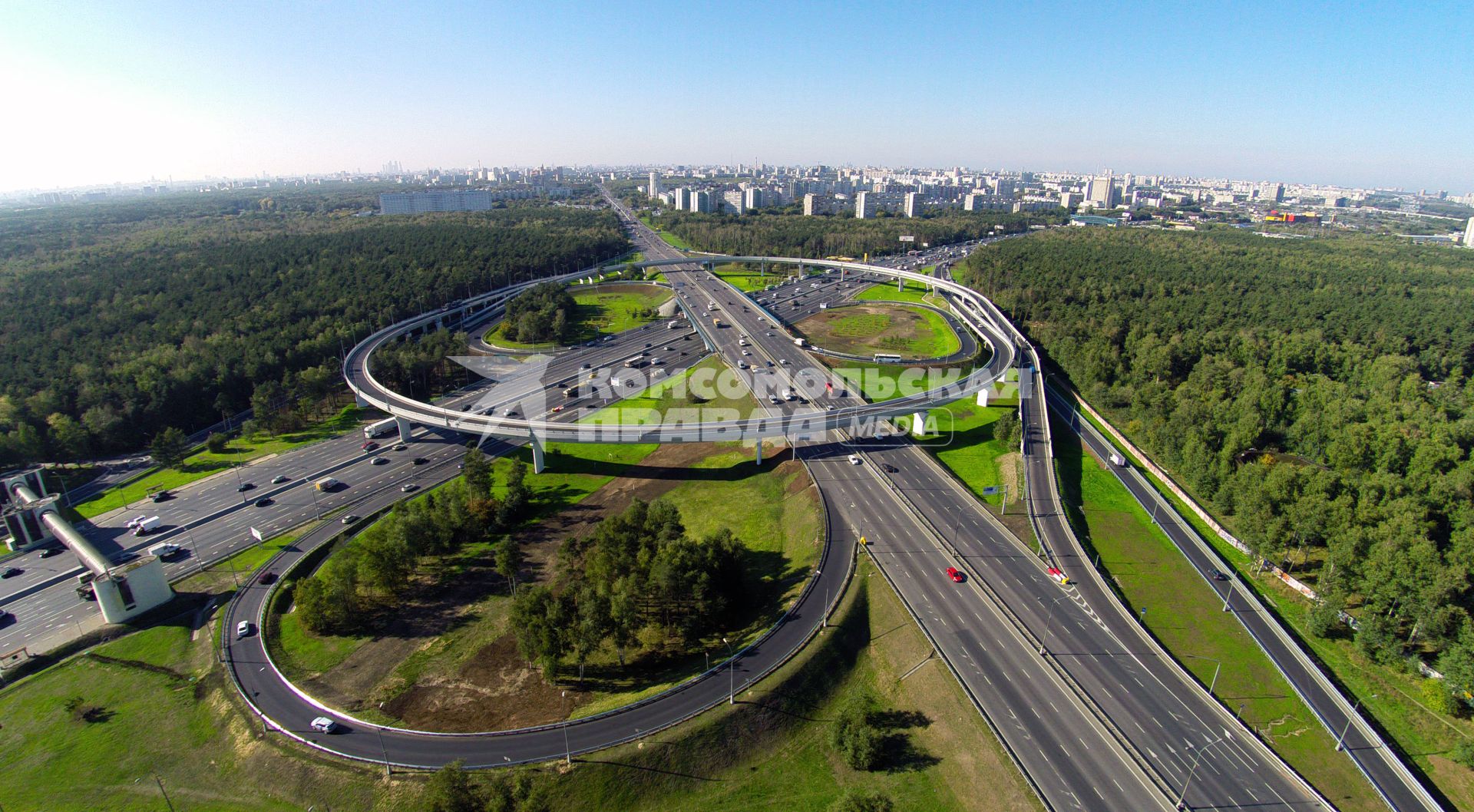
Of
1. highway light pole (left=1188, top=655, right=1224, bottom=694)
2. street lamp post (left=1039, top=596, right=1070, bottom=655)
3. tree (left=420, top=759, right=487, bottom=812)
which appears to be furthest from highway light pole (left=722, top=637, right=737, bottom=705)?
highway light pole (left=1188, top=655, right=1224, bottom=694)

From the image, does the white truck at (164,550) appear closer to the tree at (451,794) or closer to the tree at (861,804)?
the tree at (451,794)

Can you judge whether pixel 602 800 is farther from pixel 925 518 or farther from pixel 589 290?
pixel 589 290

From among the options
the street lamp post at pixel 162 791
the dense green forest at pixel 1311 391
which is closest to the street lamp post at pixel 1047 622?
the dense green forest at pixel 1311 391

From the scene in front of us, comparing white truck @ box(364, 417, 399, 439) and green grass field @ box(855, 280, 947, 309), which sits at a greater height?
green grass field @ box(855, 280, 947, 309)

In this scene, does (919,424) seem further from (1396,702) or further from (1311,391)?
(1311,391)

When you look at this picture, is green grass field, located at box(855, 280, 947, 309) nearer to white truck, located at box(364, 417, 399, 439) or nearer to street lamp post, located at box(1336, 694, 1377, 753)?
white truck, located at box(364, 417, 399, 439)

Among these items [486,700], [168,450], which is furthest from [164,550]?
[486,700]
